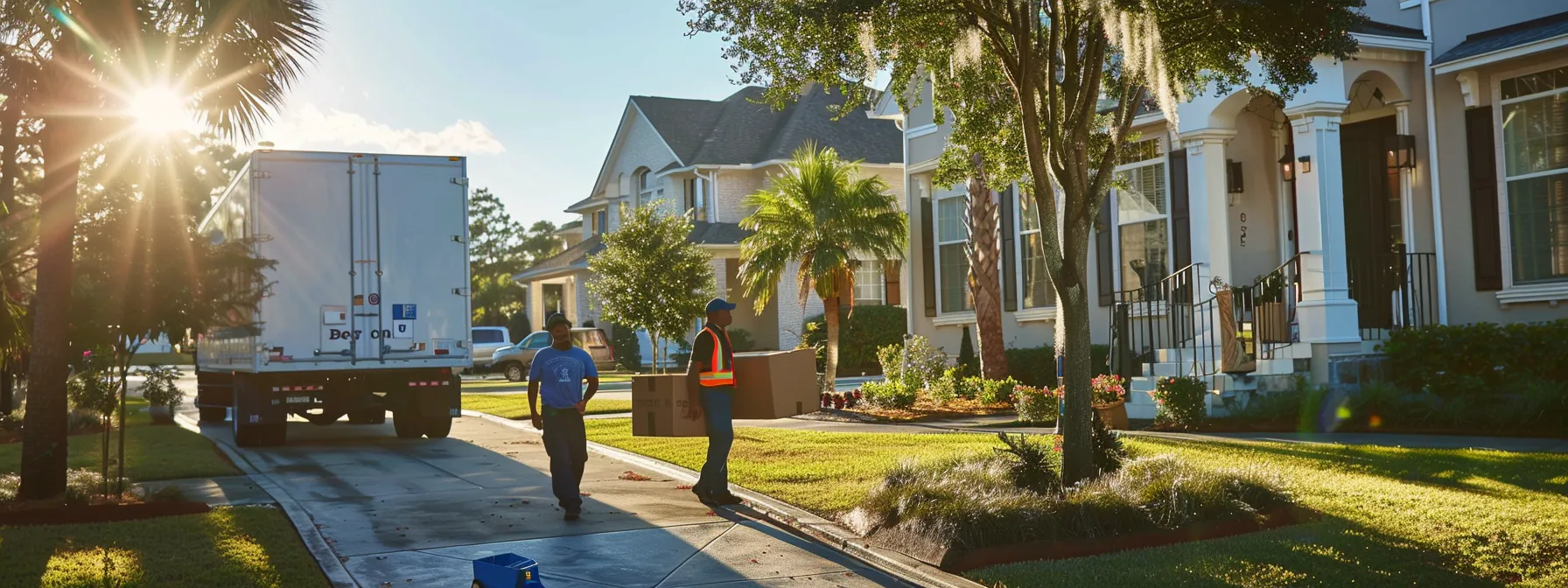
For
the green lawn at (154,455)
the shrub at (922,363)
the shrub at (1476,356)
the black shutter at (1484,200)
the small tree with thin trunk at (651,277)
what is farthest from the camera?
the small tree with thin trunk at (651,277)

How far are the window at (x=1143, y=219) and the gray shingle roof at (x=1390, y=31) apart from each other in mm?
3744

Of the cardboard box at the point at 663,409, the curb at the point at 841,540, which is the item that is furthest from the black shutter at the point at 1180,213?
the cardboard box at the point at 663,409

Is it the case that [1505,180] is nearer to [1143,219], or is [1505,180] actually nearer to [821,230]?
[1143,219]

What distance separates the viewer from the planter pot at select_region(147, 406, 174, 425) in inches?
910

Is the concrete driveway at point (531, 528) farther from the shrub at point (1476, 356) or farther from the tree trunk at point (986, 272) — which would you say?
the shrub at point (1476, 356)

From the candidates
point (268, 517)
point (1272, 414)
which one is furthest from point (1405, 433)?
point (268, 517)

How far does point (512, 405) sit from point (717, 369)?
1511cm

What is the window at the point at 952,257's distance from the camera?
76.3 ft

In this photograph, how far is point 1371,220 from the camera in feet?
55.5

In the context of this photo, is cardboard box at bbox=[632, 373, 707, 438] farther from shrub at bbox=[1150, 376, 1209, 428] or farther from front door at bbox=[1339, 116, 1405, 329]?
front door at bbox=[1339, 116, 1405, 329]

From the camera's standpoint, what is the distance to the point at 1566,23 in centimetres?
1427

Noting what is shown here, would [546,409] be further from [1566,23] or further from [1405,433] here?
[1566,23]

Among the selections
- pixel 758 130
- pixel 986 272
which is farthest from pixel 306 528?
pixel 758 130

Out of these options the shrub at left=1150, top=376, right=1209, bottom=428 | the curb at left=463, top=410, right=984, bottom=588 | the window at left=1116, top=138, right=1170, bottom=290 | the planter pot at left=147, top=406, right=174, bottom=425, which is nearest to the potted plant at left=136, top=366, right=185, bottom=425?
the planter pot at left=147, top=406, right=174, bottom=425
